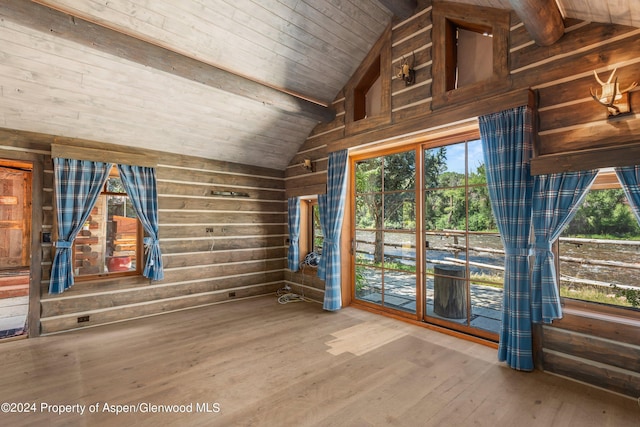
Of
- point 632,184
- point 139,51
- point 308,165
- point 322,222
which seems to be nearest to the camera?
point 632,184

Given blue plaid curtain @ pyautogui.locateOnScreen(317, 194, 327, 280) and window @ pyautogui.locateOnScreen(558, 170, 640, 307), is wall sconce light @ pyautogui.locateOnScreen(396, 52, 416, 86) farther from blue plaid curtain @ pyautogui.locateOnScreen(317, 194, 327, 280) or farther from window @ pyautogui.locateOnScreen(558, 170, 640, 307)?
window @ pyautogui.locateOnScreen(558, 170, 640, 307)

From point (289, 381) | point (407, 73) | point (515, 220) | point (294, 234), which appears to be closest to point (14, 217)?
point (294, 234)

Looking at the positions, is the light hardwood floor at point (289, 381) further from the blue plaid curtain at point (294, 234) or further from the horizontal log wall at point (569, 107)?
the blue plaid curtain at point (294, 234)

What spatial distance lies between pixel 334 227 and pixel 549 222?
2.72 m

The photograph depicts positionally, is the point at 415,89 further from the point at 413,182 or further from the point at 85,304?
the point at 85,304

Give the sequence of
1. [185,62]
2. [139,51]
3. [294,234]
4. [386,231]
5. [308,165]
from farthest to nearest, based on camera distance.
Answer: [294,234] < [308,165] < [386,231] < [185,62] < [139,51]

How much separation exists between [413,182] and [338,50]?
217cm

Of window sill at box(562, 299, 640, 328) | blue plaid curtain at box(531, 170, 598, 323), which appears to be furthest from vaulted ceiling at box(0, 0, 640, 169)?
window sill at box(562, 299, 640, 328)

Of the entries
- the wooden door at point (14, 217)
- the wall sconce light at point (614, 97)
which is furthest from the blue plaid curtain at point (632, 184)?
the wooden door at point (14, 217)

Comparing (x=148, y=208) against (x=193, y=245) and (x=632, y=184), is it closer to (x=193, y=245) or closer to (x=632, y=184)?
(x=193, y=245)

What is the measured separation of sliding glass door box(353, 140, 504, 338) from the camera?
11.4 feet

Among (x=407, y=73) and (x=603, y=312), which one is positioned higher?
(x=407, y=73)

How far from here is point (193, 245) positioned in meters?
4.89

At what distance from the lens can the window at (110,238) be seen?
4211 mm
